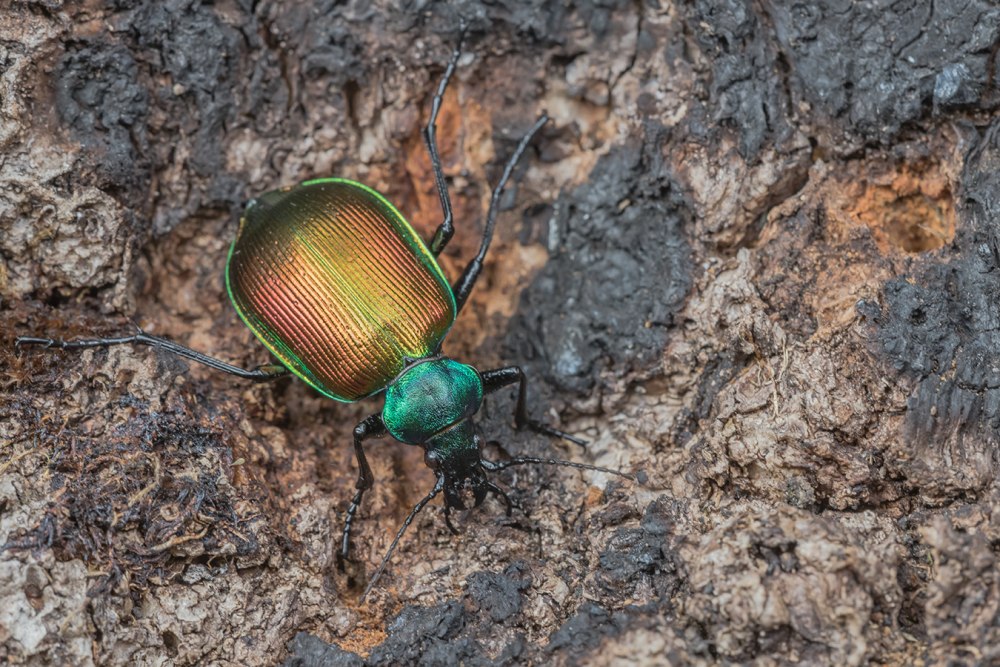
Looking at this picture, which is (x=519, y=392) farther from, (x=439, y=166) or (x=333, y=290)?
(x=439, y=166)

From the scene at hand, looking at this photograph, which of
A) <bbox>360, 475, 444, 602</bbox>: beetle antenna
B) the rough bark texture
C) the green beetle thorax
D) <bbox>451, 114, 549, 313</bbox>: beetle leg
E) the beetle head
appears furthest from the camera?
<bbox>451, 114, 549, 313</bbox>: beetle leg

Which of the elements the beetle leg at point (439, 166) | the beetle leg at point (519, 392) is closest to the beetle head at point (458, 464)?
the beetle leg at point (519, 392)

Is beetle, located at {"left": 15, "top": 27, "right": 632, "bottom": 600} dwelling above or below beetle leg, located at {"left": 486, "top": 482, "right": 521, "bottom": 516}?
above

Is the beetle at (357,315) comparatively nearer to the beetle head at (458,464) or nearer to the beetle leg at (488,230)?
the beetle head at (458,464)

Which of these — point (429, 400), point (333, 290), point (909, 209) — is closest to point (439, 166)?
point (333, 290)

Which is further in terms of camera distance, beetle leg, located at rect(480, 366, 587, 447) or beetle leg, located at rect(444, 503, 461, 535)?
beetle leg, located at rect(480, 366, 587, 447)

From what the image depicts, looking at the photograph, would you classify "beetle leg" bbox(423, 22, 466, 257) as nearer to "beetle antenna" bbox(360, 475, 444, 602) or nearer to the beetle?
the beetle

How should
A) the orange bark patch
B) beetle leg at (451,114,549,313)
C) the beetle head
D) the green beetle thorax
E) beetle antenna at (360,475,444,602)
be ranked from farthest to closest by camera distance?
beetle leg at (451,114,549,313) < the green beetle thorax < the beetle head < the orange bark patch < beetle antenna at (360,475,444,602)

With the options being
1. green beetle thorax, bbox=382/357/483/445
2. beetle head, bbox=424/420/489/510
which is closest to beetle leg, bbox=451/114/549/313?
green beetle thorax, bbox=382/357/483/445

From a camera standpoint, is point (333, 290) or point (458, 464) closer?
point (458, 464)

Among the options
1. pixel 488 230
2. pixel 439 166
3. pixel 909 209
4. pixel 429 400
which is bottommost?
pixel 429 400
